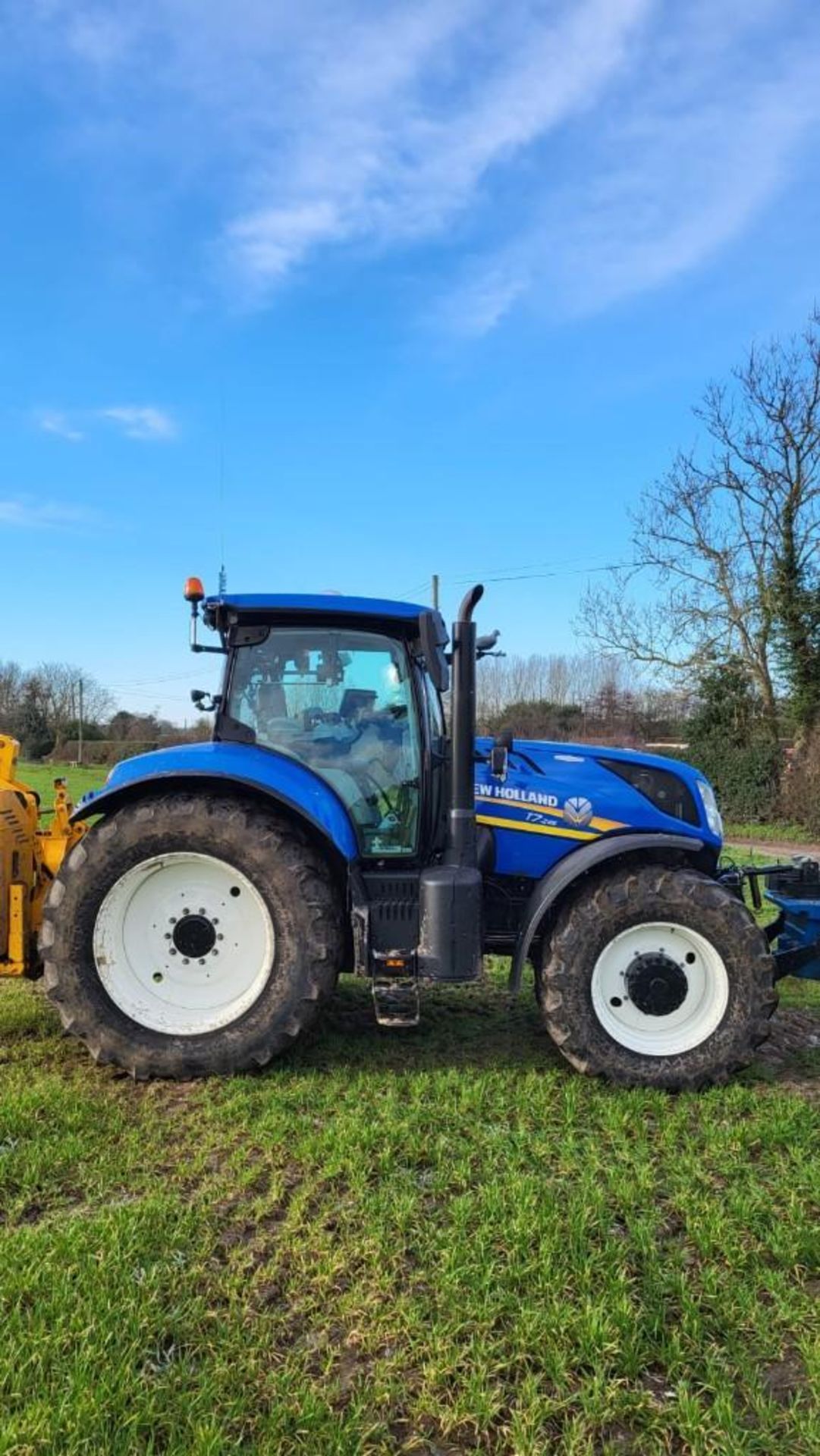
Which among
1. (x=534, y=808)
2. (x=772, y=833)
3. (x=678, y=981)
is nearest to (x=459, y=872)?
(x=534, y=808)

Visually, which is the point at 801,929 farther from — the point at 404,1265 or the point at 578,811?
the point at 404,1265

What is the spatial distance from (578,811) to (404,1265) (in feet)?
7.29

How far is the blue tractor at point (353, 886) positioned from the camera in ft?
12.8

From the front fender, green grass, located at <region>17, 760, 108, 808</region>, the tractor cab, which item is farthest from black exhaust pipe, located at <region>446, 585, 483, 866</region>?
green grass, located at <region>17, 760, 108, 808</region>

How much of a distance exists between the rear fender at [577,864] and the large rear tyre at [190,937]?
2.71ft

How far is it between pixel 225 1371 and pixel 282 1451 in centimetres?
26

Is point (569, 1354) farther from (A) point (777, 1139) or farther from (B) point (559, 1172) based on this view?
(A) point (777, 1139)

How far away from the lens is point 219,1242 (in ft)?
8.76

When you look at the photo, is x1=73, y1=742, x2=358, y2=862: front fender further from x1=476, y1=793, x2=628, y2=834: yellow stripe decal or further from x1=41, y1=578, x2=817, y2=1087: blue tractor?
x1=476, y1=793, x2=628, y2=834: yellow stripe decal

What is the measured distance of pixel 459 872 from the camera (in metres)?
3.94

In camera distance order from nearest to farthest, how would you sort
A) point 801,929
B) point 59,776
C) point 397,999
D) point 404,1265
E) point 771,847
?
point 404,1265 → point 397,999 → point 801,929 → point 771,847 → point 59,776

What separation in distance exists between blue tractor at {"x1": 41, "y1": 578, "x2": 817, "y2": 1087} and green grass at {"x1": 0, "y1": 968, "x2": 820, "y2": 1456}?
0.96 ft

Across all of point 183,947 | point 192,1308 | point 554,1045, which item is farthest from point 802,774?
point 192,1308

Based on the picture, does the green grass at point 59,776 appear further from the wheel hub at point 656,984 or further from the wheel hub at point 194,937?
the wheel hub at point 656,984
